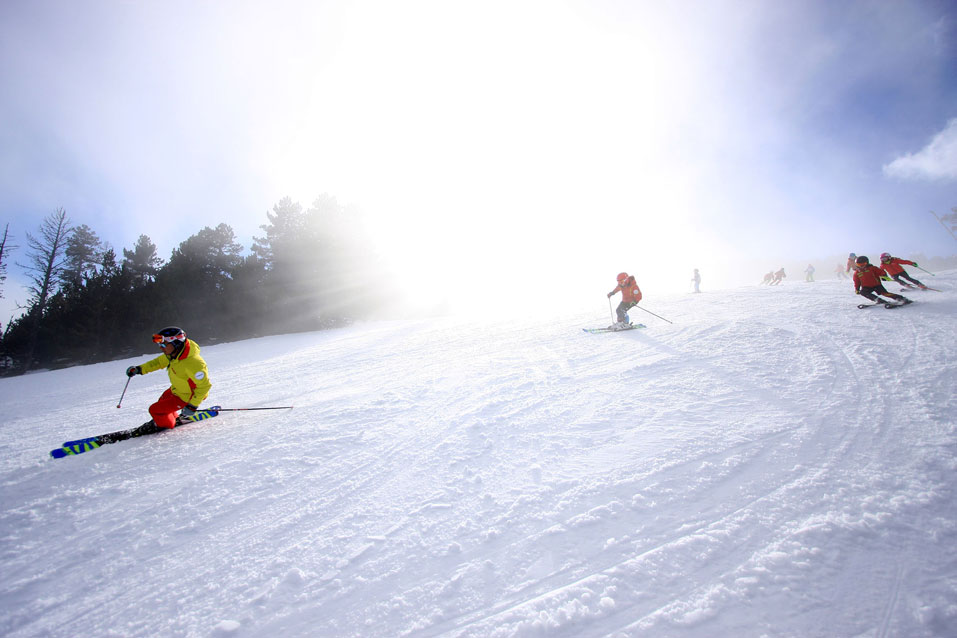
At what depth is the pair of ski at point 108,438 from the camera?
13.6 feet

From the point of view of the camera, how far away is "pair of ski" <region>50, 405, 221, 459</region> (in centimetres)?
414

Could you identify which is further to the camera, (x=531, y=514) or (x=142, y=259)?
(x=142, y=259)

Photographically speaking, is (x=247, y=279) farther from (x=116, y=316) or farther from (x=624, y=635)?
(x=624, y=635)

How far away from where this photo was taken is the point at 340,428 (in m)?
4.38

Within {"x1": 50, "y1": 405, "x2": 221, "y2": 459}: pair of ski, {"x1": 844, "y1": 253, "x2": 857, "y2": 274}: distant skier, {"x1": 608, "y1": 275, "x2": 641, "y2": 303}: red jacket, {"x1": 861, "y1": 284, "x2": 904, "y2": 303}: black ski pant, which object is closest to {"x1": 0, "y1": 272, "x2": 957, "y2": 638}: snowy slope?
{"x1": 50, "y1": 405, "x2": 221, "y2": 459}: pair of ski

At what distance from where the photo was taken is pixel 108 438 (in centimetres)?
438

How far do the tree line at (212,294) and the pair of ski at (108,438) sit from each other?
19935 mm

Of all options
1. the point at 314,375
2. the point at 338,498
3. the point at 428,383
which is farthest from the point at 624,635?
the point at 314,375

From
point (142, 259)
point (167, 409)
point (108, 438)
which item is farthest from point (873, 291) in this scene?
point (142, 259)

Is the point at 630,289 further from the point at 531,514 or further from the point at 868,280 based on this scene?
the point at 531,514

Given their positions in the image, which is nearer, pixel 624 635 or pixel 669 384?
pixel 624 635

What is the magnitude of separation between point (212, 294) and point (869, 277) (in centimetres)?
3441

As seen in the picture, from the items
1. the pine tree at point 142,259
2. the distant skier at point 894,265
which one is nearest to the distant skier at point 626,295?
the distant skier at point 894,265

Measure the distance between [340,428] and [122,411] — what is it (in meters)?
5.92
